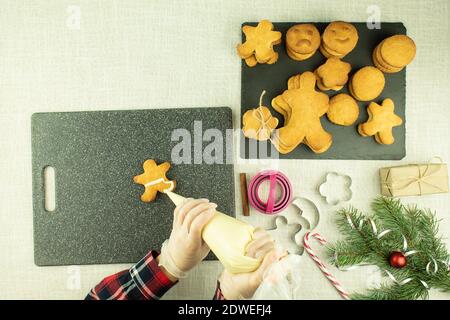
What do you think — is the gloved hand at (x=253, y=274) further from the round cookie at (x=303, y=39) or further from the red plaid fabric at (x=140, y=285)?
the round cookie at (x=303, y=39)

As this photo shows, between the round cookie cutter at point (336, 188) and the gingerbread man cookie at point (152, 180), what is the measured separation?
0.30m

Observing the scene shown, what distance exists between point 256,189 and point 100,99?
1.16 feet

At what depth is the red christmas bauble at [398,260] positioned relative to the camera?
29.2 inches

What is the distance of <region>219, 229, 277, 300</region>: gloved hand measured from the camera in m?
0.51

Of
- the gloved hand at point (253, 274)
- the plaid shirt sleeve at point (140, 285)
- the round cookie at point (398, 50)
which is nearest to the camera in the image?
the gloved hand at point (253, 274)

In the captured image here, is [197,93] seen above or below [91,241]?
above

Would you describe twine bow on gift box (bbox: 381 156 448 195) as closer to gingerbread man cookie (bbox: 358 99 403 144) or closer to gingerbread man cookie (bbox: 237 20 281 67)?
gingerbread man cookie (bbox: 358 99 403 144)

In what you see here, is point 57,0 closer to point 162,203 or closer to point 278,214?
point 162,203

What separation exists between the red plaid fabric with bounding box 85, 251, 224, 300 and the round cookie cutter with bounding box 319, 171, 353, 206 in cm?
34

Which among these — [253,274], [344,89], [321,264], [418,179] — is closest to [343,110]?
[344,89]

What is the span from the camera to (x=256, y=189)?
31.7 inches

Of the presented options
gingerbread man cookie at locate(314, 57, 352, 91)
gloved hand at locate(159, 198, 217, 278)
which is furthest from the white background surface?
gloved hand at locate(159, 198, 217, 278)

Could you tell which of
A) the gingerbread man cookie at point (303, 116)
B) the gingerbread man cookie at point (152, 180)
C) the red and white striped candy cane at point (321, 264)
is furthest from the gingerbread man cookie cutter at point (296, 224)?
the gingerbread man cookie at point (152, 180)

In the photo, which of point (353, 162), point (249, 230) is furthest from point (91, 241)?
point (353, 162)
